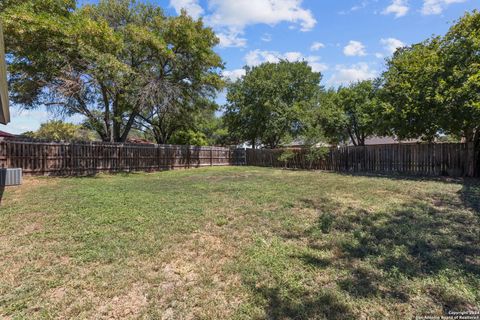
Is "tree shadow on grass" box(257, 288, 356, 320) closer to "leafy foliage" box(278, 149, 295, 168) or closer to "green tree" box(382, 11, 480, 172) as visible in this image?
"green tree" box(382, 11, 480, 172)

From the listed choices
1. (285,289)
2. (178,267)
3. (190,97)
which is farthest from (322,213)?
(190,97)

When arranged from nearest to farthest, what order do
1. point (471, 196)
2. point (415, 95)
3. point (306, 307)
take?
point (306, 307) → point (471, 196) → point (415, 95)

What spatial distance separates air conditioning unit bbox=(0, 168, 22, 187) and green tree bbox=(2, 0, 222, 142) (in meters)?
4.52

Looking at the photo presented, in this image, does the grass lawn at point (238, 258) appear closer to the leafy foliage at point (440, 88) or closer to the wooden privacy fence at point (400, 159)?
the leafy foliage at point (440, 88)

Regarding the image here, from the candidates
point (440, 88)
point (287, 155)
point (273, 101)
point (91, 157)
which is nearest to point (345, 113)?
point (287, 155)

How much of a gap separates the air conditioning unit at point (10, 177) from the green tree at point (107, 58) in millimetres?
4524

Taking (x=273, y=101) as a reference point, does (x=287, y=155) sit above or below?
below

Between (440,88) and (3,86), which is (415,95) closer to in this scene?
(440,88)

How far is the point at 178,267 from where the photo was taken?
10.1 feet

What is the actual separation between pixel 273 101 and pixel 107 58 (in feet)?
41.6

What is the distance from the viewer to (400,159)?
11797mm

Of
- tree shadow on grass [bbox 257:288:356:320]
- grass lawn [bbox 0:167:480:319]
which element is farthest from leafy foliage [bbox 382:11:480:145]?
tree shadow on grass [bbox 257:288:356:320]

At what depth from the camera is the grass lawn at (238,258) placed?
7.91 feet

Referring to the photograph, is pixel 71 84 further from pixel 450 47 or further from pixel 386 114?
pixel 450 47
